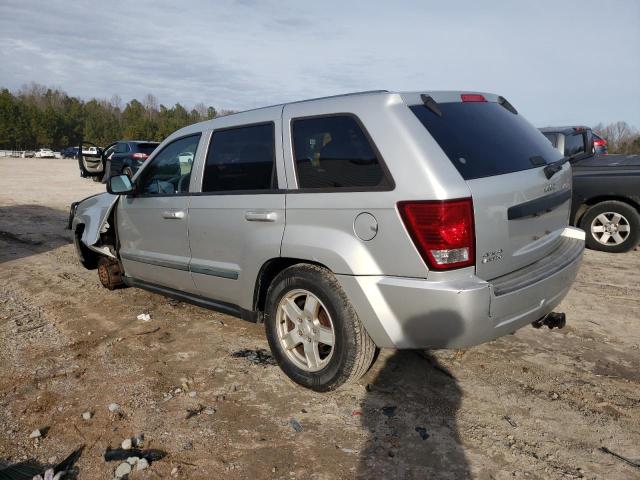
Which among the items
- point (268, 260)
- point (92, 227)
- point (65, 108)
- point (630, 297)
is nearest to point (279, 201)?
point (268, 260)

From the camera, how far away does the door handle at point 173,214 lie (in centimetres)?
414

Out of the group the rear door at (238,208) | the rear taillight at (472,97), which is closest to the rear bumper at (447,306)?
the rear door at (238,208)

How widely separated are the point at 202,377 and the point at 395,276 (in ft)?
5.57

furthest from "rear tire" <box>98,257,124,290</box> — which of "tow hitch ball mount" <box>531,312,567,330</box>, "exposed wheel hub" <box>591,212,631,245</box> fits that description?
"exposed wheel hub" <box>591,212,631,245</box>

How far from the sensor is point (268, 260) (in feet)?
11.3

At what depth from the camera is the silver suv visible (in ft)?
8.89

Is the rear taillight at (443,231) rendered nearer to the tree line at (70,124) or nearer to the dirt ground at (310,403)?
the dirt ground at (310,403)

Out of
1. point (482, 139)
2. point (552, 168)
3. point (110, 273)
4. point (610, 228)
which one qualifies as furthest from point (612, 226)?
point (110, 273)

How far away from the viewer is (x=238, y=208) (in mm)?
3629

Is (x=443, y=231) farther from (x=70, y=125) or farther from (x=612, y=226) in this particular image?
(x=70, y=125)

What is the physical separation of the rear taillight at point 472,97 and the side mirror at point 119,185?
3117 millimetres

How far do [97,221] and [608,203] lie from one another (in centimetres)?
687

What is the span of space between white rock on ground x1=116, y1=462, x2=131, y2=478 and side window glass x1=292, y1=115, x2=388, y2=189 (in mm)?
1908

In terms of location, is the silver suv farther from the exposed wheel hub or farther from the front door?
the exposed wheel hub
